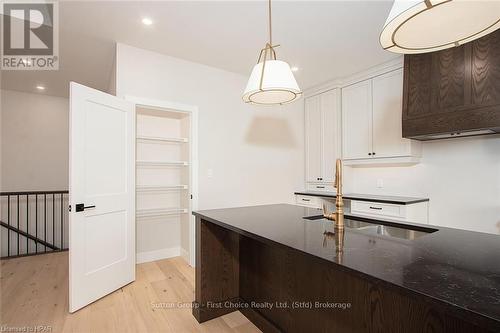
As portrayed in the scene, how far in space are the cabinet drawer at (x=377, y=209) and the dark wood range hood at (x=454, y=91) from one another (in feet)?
2.75

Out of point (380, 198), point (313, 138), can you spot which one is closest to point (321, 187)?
point (313, 138)

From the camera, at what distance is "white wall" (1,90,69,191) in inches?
175

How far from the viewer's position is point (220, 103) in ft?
11.7

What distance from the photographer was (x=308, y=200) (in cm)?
408

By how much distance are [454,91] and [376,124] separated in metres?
1.05

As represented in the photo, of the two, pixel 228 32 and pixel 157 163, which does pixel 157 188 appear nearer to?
pixel 157 163

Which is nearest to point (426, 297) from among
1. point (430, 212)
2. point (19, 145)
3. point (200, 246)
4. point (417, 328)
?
point (417, 328)

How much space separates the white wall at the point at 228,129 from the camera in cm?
300

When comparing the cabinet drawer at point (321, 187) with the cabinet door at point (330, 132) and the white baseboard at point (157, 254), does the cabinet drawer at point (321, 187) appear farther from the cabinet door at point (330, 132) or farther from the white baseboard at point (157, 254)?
the white baseboard at point (157, 254)

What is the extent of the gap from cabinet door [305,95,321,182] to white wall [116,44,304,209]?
0.13 m

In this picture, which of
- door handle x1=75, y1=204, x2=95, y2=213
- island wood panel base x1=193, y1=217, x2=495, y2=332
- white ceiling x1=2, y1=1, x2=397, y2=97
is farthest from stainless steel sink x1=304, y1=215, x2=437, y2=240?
door handle x1=75, y1=204, x2=95, y2=213

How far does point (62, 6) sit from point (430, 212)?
434 cm

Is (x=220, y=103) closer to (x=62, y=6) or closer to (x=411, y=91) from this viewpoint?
(x=62, y=6)

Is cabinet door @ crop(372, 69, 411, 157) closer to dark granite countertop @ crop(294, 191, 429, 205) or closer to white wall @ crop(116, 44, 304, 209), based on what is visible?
dark granite countertop @ crop(294, 191, 429, 205)
